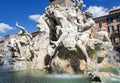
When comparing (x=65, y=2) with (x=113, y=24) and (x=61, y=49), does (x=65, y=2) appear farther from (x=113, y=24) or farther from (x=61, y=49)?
(x=113, y=24)

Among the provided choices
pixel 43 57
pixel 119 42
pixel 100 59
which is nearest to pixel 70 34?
pixel 43 57

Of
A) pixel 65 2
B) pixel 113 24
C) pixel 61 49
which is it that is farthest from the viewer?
pixel 113 24

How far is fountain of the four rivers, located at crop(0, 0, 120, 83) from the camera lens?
38.8 feet

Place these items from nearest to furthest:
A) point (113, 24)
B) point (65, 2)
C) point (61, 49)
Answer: point (61, 49) → point (65, 2) → point (113, 24)

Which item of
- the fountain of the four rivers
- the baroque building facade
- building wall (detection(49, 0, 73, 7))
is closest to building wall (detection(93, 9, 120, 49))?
the baroque building facade

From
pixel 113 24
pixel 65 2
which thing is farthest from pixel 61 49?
pixel 113 24

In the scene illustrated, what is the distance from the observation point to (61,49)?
1212cm

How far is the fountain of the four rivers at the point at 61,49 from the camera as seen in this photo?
38.8ft

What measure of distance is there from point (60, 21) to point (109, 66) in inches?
207

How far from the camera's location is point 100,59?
53.0 feet

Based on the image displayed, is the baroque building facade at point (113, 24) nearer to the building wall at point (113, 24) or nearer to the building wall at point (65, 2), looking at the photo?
the building wall at point (113, 24)

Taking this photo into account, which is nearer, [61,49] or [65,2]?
[61,49]

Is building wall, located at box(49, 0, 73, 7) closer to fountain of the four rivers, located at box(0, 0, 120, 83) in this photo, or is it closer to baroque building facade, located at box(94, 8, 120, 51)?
fountain of the four rivers, located at box(0, 0, 120, 83)

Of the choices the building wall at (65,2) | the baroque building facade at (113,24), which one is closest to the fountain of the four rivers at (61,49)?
the building wall at (65,2)
